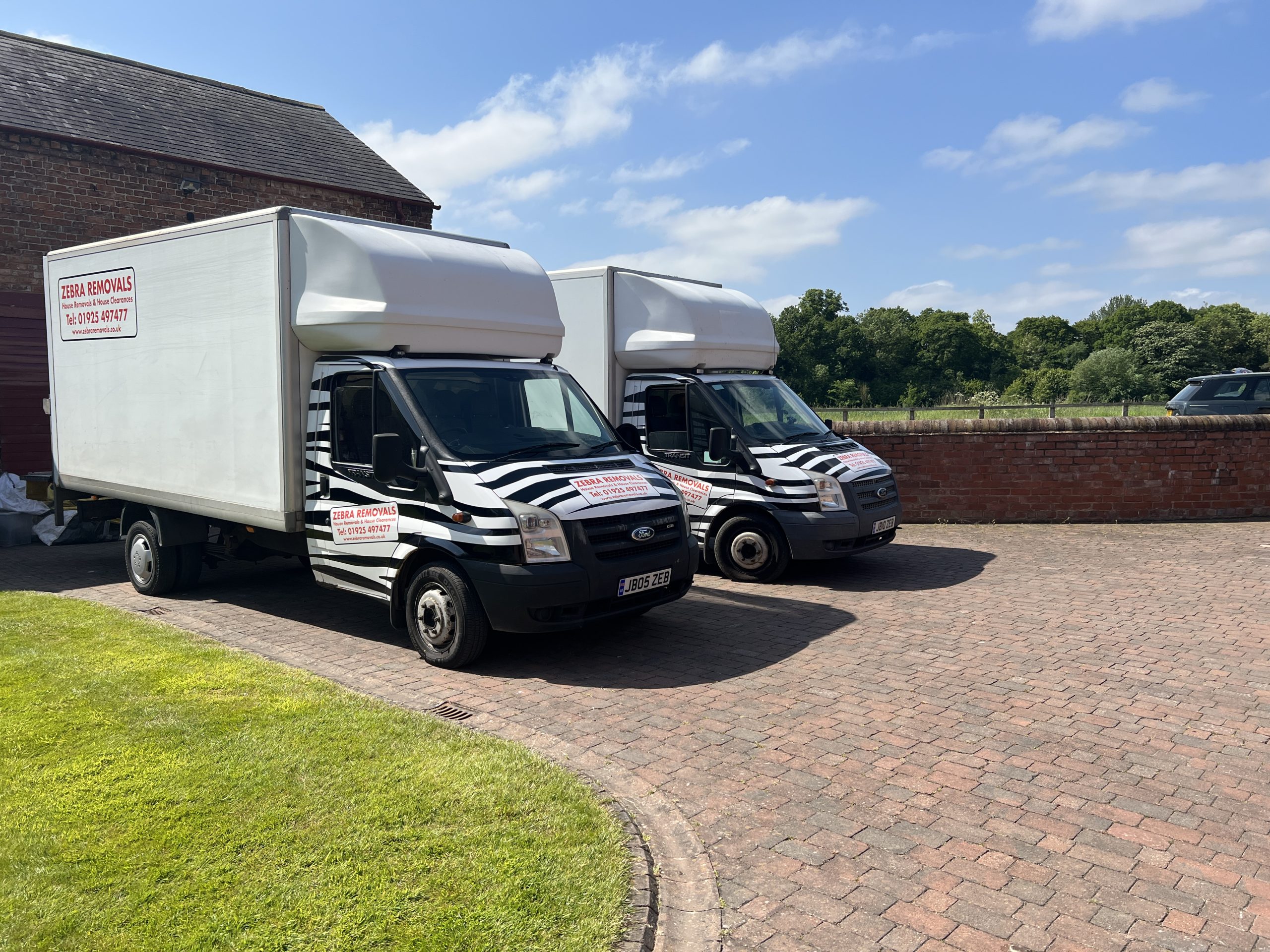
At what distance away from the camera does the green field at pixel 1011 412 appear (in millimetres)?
19688

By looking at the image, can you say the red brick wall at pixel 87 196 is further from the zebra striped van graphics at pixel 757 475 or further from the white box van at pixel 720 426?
the zebra striped van graphics at pixel 757 475

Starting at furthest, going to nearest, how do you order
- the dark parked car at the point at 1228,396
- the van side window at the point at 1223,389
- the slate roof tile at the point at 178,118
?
1. the van side window at the point at 1223,389
2. the dark parked car at the point at 1228,396
3. the slate roof tile at the point at 178,118

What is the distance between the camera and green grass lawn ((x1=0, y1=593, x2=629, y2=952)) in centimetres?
332

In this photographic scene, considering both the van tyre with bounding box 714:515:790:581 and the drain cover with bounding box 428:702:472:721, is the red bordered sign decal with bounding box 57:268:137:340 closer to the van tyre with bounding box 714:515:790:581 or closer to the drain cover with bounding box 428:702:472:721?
the drain cover with bounding box 428:702:472:721

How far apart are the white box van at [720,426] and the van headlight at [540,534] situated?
3.35 meters

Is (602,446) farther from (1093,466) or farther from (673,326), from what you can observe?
(1093,466)

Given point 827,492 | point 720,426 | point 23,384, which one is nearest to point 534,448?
point 720,426

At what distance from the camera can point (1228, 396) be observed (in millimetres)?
18969

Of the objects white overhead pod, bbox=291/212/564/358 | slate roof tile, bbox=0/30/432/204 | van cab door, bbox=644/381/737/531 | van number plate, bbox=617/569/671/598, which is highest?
slate roof tile, bbox=0/30/432/204

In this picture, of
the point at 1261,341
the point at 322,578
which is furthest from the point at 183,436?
the point at 1261,341

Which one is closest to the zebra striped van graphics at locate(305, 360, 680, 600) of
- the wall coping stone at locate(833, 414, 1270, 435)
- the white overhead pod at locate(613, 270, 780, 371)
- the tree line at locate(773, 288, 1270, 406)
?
the white overhead pod at locate(613, 270, 780, 371)

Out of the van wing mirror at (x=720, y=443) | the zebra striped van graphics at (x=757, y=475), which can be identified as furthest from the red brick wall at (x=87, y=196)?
the van wing mirror at (x=720, y=443)

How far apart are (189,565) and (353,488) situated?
2.93 m

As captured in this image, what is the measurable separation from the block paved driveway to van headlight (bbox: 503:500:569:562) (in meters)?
0.86
